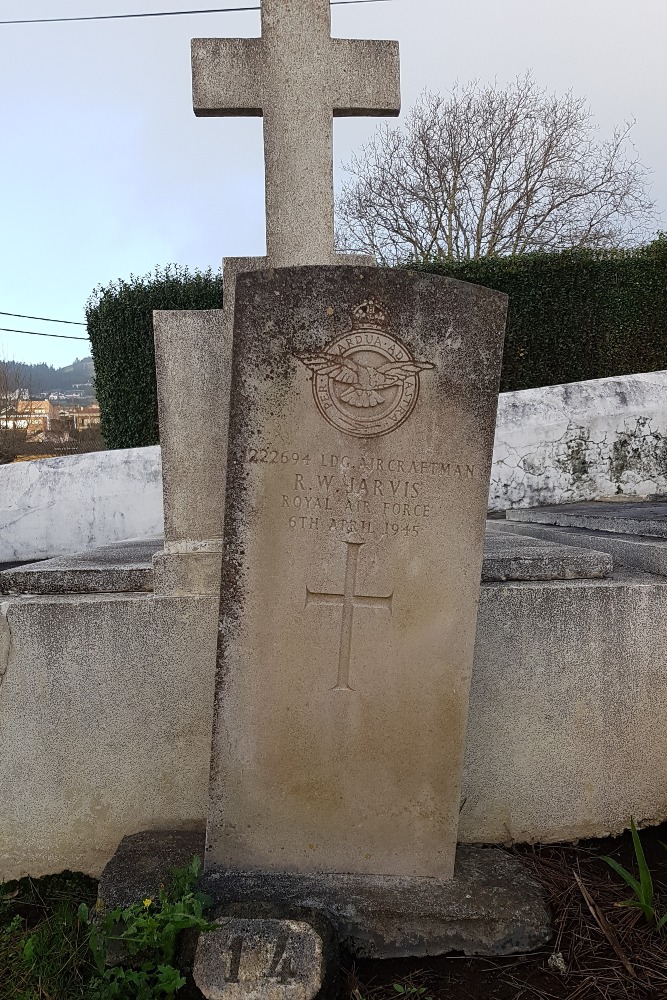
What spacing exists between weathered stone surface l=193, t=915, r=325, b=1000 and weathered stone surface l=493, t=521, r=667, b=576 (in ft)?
5.66

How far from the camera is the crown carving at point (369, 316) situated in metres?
1.94

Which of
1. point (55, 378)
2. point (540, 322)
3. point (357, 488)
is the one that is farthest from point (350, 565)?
point (55, 378)

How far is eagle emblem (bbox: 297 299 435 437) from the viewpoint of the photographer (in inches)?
76.7

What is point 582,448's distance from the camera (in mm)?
5688

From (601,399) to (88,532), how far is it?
4.29 m

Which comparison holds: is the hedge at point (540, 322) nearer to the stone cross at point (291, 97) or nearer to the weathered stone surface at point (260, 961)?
the stone cross at point (291, 97)

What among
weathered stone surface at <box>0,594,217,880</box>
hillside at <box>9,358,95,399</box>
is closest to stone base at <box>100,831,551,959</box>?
weathered stone surface at <box>0,594,217,880</box>

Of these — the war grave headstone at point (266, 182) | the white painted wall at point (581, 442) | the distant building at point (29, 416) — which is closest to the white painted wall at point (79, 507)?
the white painted wall at point (581, 442)

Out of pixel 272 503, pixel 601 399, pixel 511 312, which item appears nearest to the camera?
pixel 272 503

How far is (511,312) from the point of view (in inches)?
309

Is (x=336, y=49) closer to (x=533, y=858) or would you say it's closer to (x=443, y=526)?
(x=443, y=526)

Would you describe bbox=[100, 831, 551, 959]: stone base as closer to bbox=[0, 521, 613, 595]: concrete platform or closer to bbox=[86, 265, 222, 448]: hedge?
bbox=[0, 521, 613, 595]: concrete platform

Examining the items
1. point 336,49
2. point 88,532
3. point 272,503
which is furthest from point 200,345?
point 88,532

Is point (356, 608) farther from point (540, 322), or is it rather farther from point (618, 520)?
point (540, 322)
